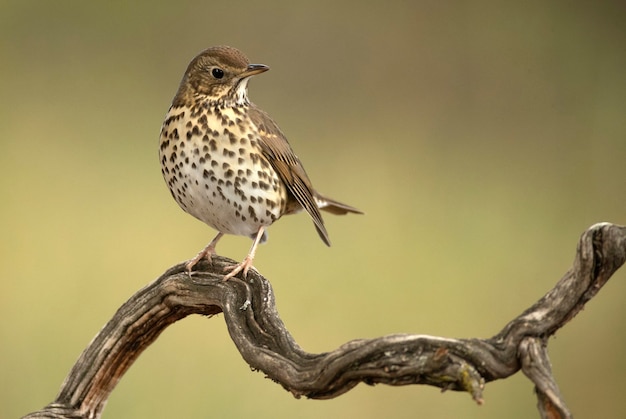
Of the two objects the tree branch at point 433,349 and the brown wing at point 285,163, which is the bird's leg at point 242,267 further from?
the brown wing at point 285,163

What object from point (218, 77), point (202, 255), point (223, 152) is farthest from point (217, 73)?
point (202, 255)

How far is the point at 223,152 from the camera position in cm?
207

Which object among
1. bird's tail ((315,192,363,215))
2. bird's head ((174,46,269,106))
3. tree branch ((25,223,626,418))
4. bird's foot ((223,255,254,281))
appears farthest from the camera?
bird's tail ((315,192,363,215))

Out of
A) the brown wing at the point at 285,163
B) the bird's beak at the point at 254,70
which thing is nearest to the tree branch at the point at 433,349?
the brown wing at the point at 285,163

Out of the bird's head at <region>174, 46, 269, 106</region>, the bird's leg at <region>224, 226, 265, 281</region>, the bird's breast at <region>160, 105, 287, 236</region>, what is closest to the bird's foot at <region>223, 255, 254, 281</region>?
the bird's leg at <region>224, 226, 265, 281</region>

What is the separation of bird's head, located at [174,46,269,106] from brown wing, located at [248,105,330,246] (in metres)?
0.08

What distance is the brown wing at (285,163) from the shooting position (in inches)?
85.2

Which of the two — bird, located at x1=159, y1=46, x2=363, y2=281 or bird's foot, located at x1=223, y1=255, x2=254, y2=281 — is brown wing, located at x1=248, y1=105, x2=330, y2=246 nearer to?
bird, located at x1=159, y1=46, x2=363, y2=281

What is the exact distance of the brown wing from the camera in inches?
85.2

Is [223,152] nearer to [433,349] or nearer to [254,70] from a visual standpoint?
[254,70]

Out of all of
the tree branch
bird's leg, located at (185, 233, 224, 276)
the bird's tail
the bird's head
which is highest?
the bird's head

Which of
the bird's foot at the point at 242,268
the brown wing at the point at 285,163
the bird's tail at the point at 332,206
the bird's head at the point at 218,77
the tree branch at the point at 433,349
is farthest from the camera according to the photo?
the bird's tail at the point at 332,206

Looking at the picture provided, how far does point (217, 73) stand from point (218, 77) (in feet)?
0.04

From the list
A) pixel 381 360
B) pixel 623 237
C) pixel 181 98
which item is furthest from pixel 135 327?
pixel 623 237
